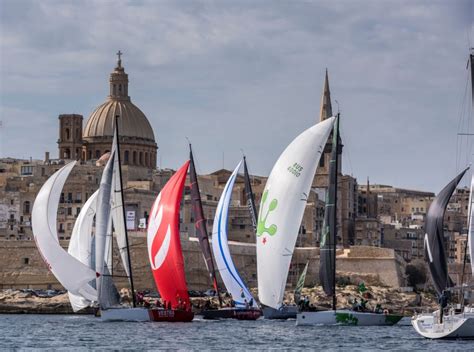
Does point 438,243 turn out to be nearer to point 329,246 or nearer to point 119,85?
point 329,246

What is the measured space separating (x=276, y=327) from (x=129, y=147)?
55.1m

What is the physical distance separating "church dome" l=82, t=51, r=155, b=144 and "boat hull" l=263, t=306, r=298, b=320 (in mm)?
49235

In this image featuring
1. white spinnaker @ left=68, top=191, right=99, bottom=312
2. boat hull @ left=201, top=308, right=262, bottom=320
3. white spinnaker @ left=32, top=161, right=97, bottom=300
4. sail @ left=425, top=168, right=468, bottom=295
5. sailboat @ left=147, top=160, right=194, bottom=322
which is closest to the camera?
sail @ left=425, top=168, right=468, bottom=295

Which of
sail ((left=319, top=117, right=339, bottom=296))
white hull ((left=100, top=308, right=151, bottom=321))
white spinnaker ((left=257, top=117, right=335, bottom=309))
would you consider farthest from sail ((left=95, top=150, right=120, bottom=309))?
sail ((left=319, top=117, right=339, bottom=296))

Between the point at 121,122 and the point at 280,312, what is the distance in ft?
173

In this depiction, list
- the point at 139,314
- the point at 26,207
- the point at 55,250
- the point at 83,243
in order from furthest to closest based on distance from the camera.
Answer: the point at 26,207 → the point at 83,243 → the point at 55,250 → the point at 139,314

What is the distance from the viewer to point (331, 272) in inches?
1880

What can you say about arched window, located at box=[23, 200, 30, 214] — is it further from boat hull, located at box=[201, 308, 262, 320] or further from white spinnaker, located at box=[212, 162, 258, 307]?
boat hull, located at box=[201, 308, 262, 320]

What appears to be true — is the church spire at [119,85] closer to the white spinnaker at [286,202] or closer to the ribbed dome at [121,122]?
the ribbed dome at [121,122]

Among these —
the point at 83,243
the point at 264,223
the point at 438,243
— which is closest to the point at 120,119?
the point at 83,243

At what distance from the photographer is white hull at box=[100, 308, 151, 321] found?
5059 cm

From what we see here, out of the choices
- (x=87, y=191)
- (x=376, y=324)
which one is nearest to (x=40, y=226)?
(x=376, y=324)

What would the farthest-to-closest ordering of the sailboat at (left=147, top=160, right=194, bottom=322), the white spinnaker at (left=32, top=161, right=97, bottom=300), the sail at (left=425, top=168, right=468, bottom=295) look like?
1. the white spinnaker at (left=32, top=161, right=97, bottom=300)
2. the sailboat at (left=147, top=160, right=194, bottom=322)
3. the sail at (left=425, top=168, right=468, bottom=295)

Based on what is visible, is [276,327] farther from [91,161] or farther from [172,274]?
[91,161]
